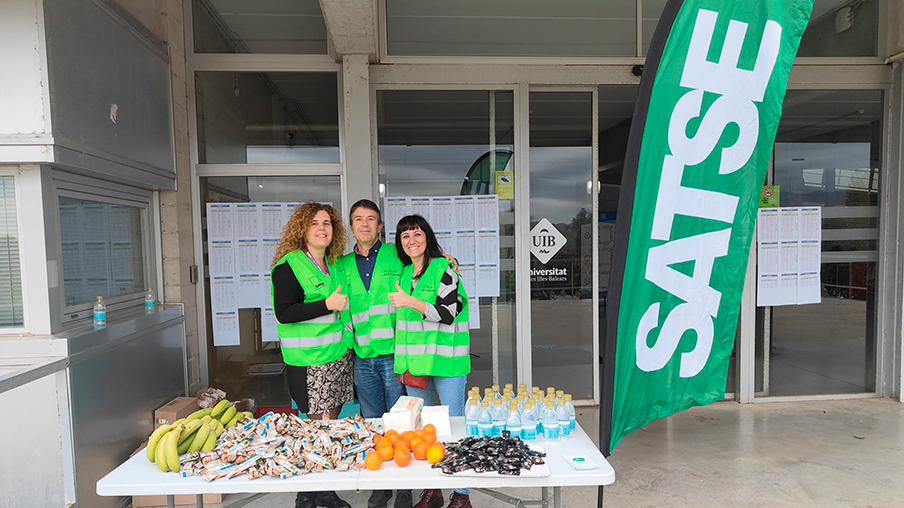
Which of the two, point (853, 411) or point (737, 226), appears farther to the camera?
point (853, 411)

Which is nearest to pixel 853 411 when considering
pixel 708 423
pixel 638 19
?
pixel 708 423

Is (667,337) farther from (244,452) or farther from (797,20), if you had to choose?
(244,452)

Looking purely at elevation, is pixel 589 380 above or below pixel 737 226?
below

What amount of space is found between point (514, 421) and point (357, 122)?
2.50 meters

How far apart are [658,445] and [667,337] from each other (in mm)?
2004

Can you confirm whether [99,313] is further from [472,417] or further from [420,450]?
[472,417]

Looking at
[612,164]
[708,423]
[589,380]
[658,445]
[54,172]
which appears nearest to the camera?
[54,172]

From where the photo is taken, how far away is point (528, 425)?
2.01 metres

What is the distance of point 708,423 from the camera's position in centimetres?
383

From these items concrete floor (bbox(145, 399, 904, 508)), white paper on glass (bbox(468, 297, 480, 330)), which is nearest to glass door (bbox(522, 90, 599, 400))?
white paper on glass (bbox(468, 297, 480, 330))

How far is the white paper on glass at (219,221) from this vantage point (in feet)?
12.3

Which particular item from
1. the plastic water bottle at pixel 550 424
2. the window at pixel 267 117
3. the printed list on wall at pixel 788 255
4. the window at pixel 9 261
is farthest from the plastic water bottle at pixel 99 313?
the printed list on wall at pixel 788 255

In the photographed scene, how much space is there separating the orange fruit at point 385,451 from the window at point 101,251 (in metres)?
1.83

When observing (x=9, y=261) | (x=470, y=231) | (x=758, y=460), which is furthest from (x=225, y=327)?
(x=758, y=460)
